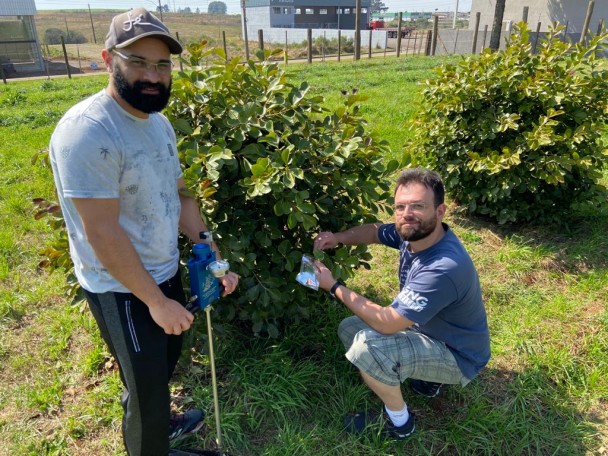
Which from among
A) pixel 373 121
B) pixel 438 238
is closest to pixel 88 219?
pixel 438 238

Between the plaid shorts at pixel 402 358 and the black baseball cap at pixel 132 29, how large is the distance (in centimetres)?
171

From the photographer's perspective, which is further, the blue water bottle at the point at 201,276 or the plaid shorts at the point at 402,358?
the plaid shorts at the point at 402,358

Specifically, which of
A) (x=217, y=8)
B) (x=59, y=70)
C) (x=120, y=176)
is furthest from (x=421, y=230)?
(x=217, y=8)

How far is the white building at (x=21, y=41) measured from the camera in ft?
79.9

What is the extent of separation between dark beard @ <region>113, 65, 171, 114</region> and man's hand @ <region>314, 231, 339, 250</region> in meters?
1.23

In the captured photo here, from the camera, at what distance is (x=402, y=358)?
2.42 metres

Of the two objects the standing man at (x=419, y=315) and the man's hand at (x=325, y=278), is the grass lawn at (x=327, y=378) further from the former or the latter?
the man's hand at (x=325, y=278)

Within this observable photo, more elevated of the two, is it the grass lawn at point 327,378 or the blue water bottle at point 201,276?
the blue water bottle at point 201,276

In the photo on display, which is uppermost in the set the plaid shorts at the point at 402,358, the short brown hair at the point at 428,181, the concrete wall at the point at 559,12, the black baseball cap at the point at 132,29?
the concrete wall at the point at 559,12

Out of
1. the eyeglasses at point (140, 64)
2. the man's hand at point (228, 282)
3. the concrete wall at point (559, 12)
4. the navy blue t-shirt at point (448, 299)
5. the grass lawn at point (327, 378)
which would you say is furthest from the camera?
the concrete wall at point (559, 12)

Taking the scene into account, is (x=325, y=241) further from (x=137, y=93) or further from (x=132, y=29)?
(x=132, y=29)

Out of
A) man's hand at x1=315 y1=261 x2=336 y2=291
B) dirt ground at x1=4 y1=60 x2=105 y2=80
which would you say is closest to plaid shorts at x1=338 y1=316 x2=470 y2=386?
man's hand at x1=315 y1=261 x2=336 y2=291

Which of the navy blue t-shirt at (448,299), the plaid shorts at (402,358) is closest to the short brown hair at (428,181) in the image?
the navy blue t-shirt at (448,299)

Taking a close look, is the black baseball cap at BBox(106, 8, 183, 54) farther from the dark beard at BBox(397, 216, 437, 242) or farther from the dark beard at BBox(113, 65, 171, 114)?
the dark beard at BBox(397, 216, 437, 242)
